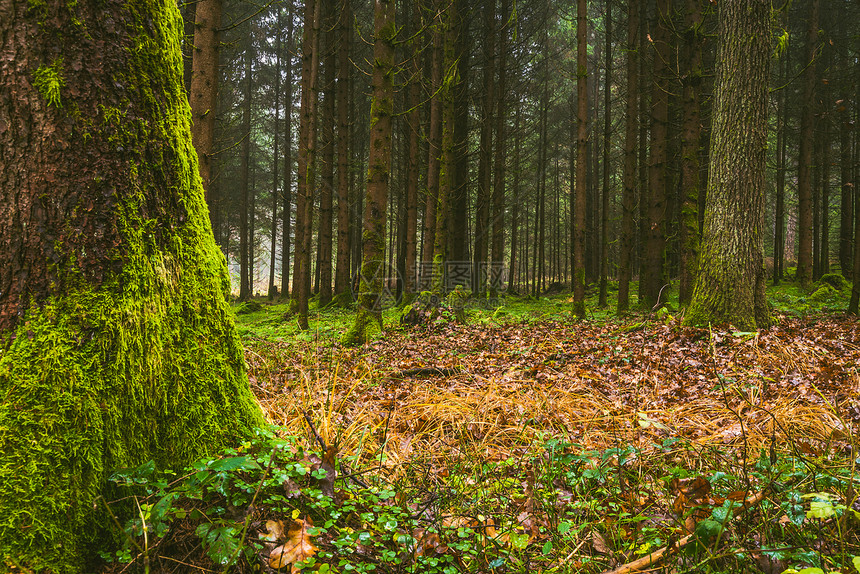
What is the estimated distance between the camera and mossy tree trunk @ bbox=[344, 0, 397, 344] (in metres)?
7.20

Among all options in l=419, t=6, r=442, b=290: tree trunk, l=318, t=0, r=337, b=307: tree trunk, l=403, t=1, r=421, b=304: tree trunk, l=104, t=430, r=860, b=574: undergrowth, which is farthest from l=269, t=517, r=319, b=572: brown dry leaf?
l=318, t=0, r=337, b=307: tree trunk

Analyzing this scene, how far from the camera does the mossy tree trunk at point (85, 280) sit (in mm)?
1416

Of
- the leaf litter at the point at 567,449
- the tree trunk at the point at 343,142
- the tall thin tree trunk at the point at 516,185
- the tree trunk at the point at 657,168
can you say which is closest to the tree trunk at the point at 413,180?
the tree trunk at the point at 343,142

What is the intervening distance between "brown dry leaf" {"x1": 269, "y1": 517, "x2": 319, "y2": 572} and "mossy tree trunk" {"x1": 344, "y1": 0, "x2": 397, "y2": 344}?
596 cm

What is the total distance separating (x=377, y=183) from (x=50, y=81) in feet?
19.9

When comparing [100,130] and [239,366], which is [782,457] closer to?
[239,366]

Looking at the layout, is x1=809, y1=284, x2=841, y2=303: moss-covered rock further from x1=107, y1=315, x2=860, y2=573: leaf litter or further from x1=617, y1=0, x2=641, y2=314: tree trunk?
x1=107, y1=315, x2=860, y2=573: leaf litter

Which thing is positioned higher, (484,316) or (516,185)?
(516,185)

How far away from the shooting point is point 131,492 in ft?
4.95

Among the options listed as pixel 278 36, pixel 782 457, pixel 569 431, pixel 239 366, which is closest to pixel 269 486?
pixel 239 366

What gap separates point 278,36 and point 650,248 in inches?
745

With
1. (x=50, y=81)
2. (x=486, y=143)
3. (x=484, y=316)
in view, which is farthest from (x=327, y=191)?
(x=50, y=81)

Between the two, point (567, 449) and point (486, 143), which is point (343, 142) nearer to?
point (486, 143)

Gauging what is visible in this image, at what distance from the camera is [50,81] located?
60.7 inches
